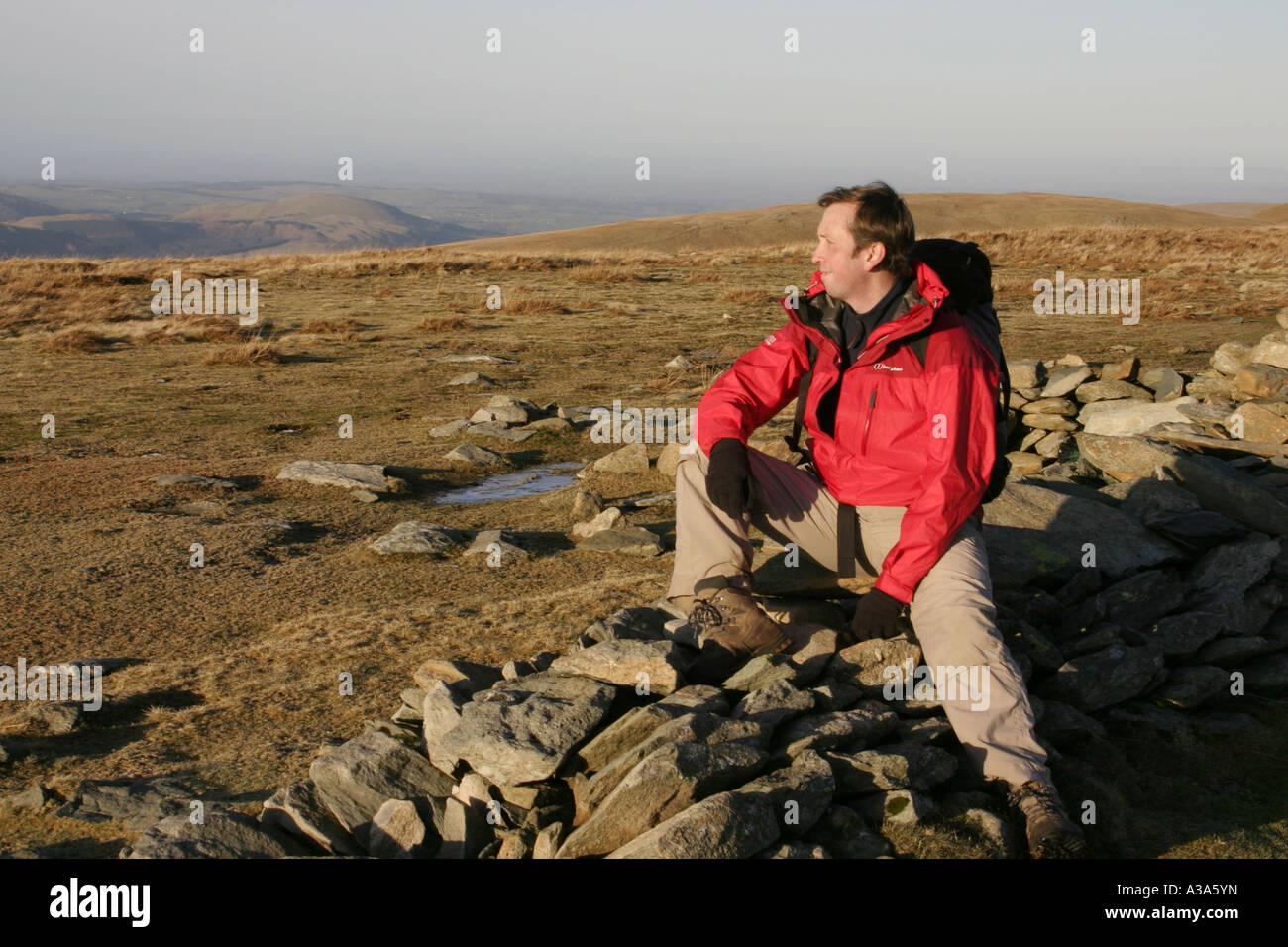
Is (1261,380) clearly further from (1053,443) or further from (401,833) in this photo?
(401,833)

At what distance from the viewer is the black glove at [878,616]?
13.3 ft

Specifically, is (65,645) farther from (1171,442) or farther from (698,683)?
(1171,442)

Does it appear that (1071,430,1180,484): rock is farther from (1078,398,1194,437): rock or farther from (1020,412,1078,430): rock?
(1020,412,1078,430): rock

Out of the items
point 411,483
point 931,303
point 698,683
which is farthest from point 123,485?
point 931,303

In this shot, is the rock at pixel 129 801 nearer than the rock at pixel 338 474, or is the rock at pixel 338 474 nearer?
the rock at pixel 129 801

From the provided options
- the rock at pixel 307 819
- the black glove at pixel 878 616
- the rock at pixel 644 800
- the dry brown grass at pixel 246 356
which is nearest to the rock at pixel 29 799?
the rock at pixel 307 819

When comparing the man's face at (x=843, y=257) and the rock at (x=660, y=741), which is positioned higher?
the man's face at (x=843, y=257)

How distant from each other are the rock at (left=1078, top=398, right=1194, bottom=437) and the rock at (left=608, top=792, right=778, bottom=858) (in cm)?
675

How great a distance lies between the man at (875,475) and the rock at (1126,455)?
3528mm

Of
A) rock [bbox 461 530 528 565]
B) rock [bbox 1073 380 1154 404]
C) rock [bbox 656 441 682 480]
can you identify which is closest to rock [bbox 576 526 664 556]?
rock [bbox 461 530 528 565]

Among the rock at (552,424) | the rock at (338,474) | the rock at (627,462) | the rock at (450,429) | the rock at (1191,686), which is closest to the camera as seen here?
the rock at (1191,686)

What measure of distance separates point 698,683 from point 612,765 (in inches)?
30.2

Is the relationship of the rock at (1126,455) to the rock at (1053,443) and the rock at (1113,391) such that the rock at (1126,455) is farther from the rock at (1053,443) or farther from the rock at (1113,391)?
the rock at (1113,391)
